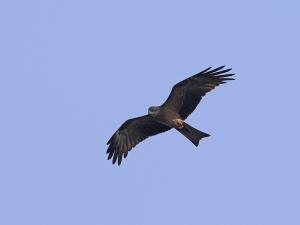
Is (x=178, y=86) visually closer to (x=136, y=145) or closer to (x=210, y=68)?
(x=210, y=68)

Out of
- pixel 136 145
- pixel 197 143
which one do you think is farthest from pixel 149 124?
pixel 197 143

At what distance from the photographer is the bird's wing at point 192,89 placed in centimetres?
1923

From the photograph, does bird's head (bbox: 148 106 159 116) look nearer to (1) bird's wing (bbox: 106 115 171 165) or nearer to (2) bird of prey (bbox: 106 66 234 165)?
(2) bird of prey (bbox: 106 66 234 165)

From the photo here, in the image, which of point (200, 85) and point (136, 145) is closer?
point (200, 85)

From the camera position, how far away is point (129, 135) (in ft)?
67.9

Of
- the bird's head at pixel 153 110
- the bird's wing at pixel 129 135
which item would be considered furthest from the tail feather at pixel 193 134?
the bird's wing at pixel 129 135

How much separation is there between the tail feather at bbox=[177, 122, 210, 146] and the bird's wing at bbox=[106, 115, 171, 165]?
1615 mm

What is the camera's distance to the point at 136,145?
20.7 metres

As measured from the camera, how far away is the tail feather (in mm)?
18348

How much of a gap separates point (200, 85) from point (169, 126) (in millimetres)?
1371

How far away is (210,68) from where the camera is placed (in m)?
19.4

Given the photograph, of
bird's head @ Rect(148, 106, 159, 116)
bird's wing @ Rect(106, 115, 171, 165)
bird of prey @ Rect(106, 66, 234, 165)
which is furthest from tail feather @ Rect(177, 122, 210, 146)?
bird's wing @ Rect(106, 115, 171, 165)

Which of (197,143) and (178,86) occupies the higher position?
(178,86)

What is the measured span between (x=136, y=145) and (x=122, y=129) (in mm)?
606
